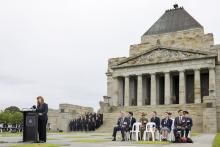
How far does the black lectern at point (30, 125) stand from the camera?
54.0 feet

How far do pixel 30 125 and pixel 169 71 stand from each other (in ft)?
111

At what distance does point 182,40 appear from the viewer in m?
55.1

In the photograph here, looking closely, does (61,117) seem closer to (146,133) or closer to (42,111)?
A: (146,133)

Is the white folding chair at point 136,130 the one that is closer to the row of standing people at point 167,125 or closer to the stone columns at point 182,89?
the row of standing people at point 167,125

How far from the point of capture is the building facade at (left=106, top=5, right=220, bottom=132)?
1820 inches

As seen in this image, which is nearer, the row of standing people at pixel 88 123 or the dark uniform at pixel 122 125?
the dark uniform at pixel 122 125

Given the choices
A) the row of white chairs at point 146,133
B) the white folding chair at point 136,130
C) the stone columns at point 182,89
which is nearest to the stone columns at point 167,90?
the stone columns at point 182,89

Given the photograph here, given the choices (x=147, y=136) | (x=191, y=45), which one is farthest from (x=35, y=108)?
(x=191, y=45)

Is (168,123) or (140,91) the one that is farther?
(140,91)

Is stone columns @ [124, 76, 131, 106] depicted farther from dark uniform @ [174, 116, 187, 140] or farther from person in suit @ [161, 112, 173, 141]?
dark uniform @ [174, 116, 187, 140]

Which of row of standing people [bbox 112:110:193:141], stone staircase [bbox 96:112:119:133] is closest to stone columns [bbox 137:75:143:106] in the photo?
stone staircase [bbox 96:112:119:133]

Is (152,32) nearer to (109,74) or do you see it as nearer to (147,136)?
(109,74)

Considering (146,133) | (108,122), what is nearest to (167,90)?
(108,122)

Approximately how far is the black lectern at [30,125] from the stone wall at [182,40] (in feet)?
119
